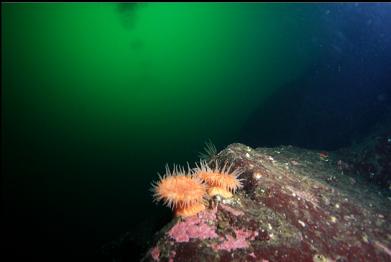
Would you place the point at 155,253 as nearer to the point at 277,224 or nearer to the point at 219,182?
the point at 219,182

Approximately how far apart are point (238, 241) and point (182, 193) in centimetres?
83

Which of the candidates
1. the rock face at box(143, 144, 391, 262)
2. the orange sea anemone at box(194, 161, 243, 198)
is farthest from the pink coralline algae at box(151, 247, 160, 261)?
the orange sea anemone at box(194, 161, 243, 198)

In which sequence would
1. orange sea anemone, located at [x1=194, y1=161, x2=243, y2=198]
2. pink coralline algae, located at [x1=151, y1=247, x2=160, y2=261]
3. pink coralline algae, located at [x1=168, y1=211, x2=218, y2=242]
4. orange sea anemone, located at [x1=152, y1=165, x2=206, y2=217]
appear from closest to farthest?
pink coralline algae, located at [x1=151, y1=247, x2=160, y2=261]
pink coralline algae, located at [x1=168, y1=211, x2=218, y2=242]
orange sea anemone, located at [x1=152, y1=165, x2=206, y2=217]
orange sea anemone, located at [x1=194, y1=161, x2=243, y2=198]

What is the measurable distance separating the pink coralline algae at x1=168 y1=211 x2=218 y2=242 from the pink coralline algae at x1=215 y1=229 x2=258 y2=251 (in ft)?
0.47

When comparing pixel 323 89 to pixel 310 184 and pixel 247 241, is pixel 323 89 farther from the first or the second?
pixel 247 241

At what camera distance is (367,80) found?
1529cm

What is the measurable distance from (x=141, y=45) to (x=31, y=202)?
514 ft

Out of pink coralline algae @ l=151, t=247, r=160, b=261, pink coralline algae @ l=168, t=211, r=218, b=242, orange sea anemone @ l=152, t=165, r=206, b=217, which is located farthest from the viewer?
orange sea anemone @ l=152, t=165, r=206, b=217

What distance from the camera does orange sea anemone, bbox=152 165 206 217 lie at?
342cm

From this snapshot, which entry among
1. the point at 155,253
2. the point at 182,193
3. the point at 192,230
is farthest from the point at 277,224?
the point at 155,253

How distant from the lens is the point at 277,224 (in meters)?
3.62

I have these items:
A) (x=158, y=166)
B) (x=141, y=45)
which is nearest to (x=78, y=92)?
(x=141, y=45)

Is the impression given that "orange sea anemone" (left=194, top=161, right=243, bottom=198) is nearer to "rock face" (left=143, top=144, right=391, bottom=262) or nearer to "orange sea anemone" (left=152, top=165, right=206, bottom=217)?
"rock face" (left=143, top=144, right=391, bottom=262)

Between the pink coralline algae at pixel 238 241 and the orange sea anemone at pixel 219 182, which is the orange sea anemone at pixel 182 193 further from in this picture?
the pink coralline algae at pixel 238 241
